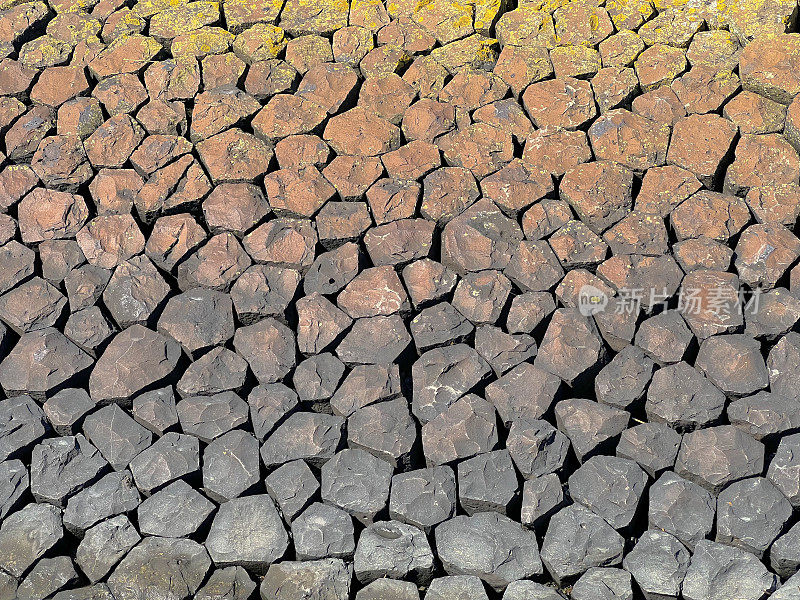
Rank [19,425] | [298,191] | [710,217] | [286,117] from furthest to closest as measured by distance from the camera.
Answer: [286,117] → [298,191] → [710,217] → [19,425]

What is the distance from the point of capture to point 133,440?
2785 mm

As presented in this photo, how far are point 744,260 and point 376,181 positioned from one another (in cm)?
139

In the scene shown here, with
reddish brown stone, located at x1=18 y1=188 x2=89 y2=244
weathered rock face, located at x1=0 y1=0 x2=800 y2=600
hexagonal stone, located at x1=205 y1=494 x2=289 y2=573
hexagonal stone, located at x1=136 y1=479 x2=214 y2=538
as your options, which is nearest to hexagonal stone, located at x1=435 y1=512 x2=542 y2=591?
weathered rock face, located at x1=0 y1=0 x2=800 y2=600

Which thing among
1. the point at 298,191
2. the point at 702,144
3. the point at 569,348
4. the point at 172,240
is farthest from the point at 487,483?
the point at 702,144

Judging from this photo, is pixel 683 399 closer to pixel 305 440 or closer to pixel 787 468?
pixel 787 468

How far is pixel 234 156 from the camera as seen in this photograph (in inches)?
134

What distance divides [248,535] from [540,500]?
0.90 meters

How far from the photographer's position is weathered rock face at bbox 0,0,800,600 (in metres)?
2.54

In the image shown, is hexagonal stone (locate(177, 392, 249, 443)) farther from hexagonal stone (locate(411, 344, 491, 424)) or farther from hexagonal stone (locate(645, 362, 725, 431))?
hexagonal stone (locate(645, 362, 725, 431))

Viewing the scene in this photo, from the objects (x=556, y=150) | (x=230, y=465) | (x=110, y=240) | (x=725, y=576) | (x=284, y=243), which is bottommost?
(x=725, y=576)

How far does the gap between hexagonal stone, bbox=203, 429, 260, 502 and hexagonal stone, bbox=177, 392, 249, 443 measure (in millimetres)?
30

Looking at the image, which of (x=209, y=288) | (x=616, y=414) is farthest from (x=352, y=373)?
(x=616, y=414)

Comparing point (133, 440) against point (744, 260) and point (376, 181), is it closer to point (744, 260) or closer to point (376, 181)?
point (376, 181)

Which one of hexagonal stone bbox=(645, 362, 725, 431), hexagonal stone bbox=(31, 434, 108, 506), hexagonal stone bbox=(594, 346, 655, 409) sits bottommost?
hexagonal stone bbox=(645, 362, 725, 431)
